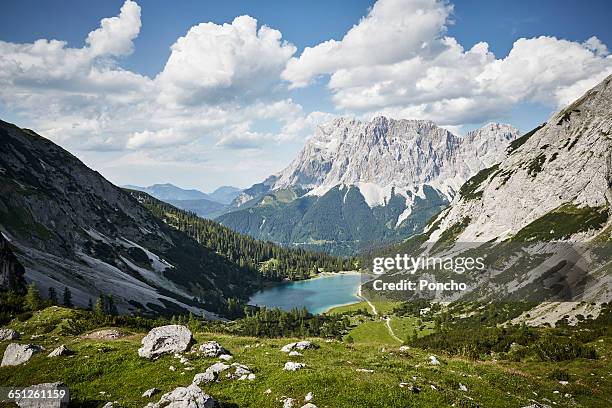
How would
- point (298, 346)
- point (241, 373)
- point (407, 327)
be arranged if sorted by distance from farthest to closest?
point (407, 327)
point (298, 346)
point (241, 373)

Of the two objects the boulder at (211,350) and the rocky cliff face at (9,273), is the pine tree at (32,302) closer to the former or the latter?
the rocky cliff face at (9,273)

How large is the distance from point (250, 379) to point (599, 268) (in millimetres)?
172018

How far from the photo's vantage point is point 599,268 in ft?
497

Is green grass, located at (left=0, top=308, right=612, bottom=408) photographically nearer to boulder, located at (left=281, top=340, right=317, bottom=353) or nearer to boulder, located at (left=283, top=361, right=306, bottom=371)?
boulder, located at (left=283, top=361, right=306, bottom=371)

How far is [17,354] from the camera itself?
32.8 m

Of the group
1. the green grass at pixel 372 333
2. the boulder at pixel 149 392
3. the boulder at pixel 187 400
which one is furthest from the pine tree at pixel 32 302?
the green grass at pixel 372 333

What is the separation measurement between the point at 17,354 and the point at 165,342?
12.1 metres

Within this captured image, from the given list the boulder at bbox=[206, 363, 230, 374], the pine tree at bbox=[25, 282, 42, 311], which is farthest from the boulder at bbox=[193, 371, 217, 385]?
the pine tree at bbox=[25, 282, 42, 311]

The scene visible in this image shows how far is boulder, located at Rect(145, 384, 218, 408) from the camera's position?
20312 mm

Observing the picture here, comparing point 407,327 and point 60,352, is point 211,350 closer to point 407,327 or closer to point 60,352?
point 60,352

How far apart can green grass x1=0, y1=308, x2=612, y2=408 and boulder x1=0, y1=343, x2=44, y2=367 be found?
64 centimetres

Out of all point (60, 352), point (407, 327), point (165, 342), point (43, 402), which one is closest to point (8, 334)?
point (60, 352)

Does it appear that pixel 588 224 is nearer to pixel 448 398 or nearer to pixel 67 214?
pixel 448 398

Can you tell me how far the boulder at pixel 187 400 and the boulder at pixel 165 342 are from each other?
35.3ft
